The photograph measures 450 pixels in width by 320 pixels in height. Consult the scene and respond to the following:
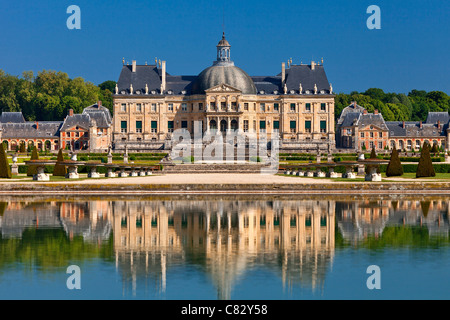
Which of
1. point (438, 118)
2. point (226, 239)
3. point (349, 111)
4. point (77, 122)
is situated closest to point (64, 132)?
point (77, 122)

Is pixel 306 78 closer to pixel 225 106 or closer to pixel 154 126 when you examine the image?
pixel 225 106

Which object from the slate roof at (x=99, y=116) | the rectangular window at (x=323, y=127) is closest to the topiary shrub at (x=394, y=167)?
the rectangular window at (x=323, y=127)

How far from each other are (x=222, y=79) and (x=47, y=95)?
107 feet

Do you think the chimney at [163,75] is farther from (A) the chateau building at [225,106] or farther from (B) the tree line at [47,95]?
(B) the tree line at [47,95]

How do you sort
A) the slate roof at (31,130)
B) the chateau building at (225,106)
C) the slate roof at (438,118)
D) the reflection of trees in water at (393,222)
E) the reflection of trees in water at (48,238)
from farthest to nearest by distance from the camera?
the slate roof at (438,118)
the slate roof at (31,130)
the chateau building at (225,106)
the reflection of trees in water at (393,222)
the reflection of trees in water at (48,238)

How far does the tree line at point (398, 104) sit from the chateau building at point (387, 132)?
11803mm

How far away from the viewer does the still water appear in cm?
1552

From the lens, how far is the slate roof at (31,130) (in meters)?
90.0

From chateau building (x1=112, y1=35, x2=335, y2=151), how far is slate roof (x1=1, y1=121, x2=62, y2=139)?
9.45 metres

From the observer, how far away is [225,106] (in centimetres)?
8538

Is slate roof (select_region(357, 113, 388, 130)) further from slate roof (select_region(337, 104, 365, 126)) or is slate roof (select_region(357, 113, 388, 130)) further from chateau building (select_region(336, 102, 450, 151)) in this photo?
slate roof (select_region(337, 104, 365, 126))
